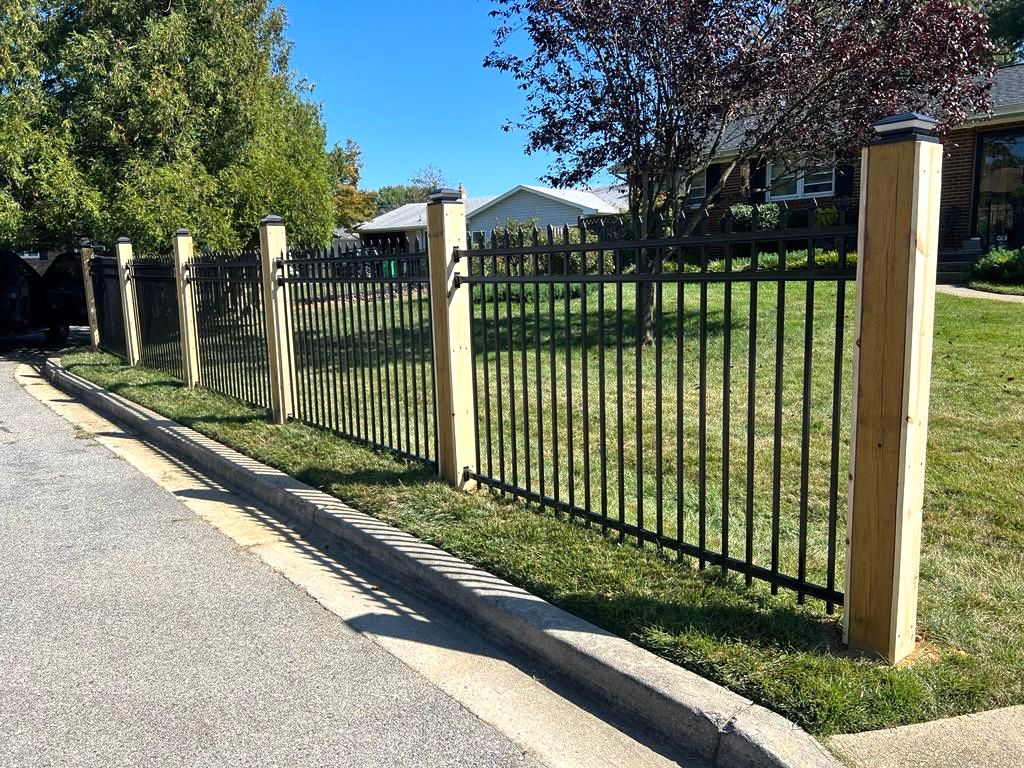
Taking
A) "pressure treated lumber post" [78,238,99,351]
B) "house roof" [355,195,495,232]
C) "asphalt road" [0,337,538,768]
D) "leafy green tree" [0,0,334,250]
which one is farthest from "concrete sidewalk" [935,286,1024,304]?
"house roof" [355,195,495,232]

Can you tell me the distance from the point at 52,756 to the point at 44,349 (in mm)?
16015

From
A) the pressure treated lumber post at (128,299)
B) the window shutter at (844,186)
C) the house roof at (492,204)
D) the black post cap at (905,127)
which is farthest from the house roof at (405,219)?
the black post cap at (905,127)

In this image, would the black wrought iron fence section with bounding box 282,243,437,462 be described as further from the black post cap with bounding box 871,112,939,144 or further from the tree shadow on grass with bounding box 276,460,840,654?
the black post cap with bounding box 871,112,939,144

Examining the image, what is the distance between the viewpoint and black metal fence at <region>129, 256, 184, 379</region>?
32.8ft

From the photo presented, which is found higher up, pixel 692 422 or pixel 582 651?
pixel 692 422

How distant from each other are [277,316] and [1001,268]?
1179 centimetres

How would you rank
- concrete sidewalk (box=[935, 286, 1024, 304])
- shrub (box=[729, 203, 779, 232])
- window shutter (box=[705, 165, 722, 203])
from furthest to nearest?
window shutter (box=[705, 165, 722, 203]) → shrub (box=[729, 203, 779, 232]) → concrete sidewalk (box=[935, 286, 1024, 304])

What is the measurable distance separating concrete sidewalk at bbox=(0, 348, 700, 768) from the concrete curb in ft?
0.35

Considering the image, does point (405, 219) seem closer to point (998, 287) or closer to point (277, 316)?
point (998, 287)

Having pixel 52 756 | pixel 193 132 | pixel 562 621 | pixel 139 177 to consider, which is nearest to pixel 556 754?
pixel 562 621

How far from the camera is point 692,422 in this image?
22.7ft

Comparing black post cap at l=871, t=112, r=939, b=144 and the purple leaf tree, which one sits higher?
the purple leaf tree

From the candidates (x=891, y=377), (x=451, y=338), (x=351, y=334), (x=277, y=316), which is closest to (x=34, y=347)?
(x=277, y=316)

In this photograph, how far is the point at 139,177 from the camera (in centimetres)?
1305
